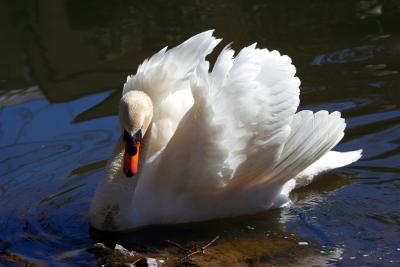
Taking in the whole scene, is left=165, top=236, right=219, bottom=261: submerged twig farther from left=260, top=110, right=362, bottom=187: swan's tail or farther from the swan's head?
left=260, top=110, right=362, bottom=187: swan's tail

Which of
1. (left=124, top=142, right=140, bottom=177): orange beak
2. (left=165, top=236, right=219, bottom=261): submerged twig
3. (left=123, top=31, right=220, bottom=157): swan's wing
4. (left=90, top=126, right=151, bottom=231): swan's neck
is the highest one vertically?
(left=123, top=31, right=220, bottom=157): swan's wing

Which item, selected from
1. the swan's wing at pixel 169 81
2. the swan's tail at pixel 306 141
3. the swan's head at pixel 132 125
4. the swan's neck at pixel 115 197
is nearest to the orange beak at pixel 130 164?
the swan's head at pixel 132 125

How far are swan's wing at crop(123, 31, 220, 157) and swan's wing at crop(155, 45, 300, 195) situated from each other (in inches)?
10.8

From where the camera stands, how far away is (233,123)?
6.95 metres

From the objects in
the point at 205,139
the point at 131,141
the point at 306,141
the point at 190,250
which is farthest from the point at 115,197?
the point at 306,141

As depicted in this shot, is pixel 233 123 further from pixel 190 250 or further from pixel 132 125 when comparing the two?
pixel 190 250

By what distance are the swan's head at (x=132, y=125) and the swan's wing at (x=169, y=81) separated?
0.73 feet

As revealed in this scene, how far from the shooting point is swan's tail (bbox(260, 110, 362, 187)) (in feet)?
24.2

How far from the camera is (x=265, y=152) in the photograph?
718 cm

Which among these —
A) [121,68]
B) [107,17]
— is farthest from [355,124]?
[107,17]

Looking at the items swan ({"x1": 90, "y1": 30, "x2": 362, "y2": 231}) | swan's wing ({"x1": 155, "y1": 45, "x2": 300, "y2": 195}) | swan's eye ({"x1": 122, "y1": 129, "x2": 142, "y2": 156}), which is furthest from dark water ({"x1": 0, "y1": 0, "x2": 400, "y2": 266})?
swan's eye ({"x1": 122, "y1": 129, "x2": 142, "y2": 156})

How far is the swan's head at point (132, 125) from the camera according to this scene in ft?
22.4

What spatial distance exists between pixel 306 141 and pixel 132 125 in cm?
139

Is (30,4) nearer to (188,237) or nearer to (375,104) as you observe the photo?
(375,104)
